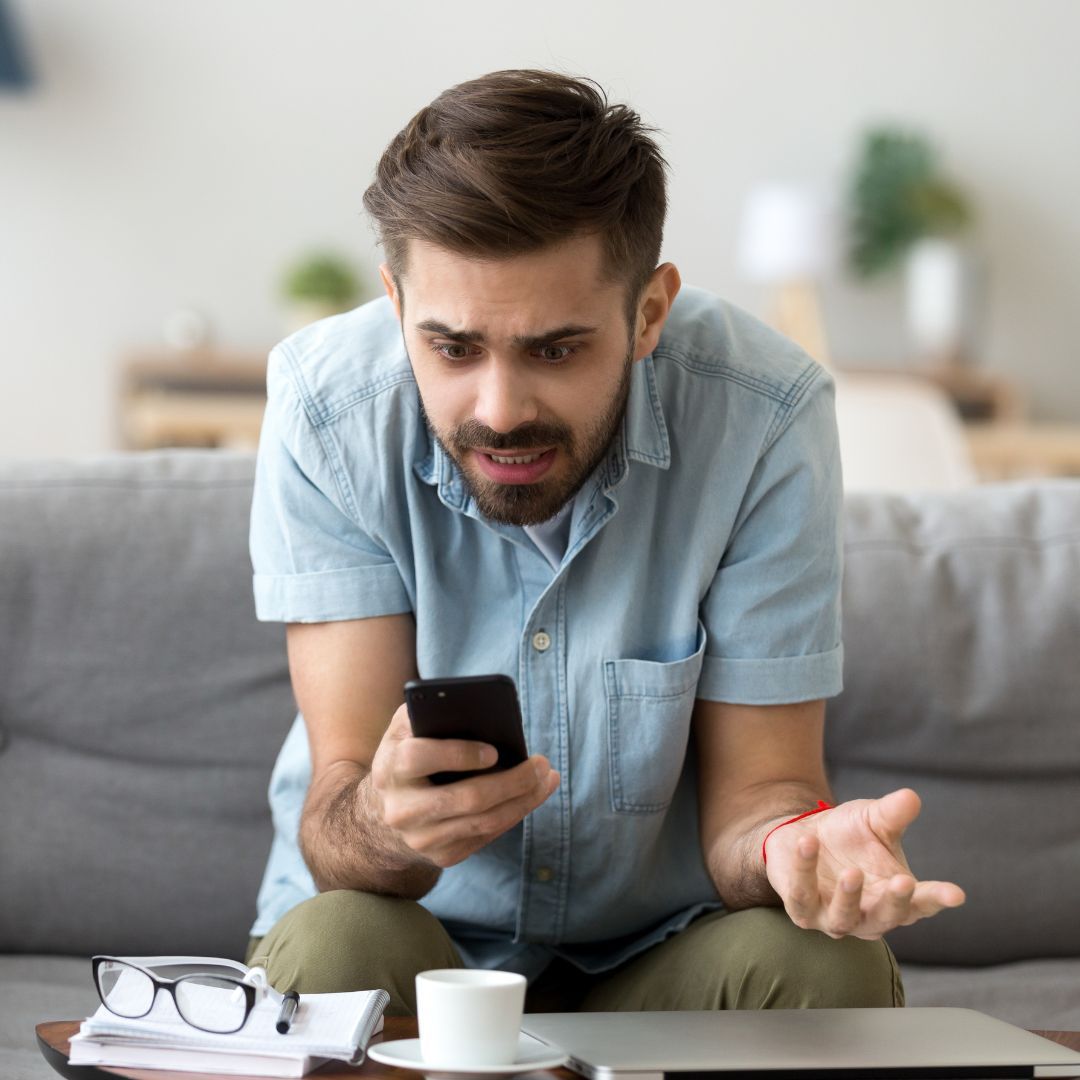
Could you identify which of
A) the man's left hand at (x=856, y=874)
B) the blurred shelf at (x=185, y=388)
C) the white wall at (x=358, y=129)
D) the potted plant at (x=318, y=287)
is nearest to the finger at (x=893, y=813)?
the man's left hand at (x=856, y=874)

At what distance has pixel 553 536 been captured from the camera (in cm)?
125

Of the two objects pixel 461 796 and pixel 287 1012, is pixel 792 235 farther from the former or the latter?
pixel 287 1012

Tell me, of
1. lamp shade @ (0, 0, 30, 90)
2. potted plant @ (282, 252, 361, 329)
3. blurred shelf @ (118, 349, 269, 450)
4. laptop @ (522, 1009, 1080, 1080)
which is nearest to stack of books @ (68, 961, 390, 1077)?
laptop @ (522, 1009, 1080, 1080)

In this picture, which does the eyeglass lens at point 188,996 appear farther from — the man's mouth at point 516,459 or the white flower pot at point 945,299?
the white flower pot at point 945,299

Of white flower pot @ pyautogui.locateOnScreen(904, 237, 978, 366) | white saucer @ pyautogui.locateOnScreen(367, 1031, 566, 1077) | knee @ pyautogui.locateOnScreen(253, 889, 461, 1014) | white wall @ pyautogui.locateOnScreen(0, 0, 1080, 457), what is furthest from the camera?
white flower pot @ pyautogui.locateOnScreen(904, 237, 978, 366)

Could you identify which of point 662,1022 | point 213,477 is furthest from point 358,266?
point 662,1022

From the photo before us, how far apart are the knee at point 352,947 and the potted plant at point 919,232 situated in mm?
3910

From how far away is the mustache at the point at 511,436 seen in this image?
112 centimetres

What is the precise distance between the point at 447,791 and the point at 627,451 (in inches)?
15.2

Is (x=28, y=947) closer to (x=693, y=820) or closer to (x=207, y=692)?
(x=207, y=692)

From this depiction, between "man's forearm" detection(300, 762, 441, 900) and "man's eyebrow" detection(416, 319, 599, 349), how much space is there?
1.08 feet

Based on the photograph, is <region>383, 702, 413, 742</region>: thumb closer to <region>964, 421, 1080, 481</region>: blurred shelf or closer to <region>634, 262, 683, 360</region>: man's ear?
<region>634, 262, 683, 360</region>: man's ear

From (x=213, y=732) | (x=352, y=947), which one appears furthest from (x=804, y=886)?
(x=213, y=732)

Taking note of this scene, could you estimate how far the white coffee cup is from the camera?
0.79 metres
